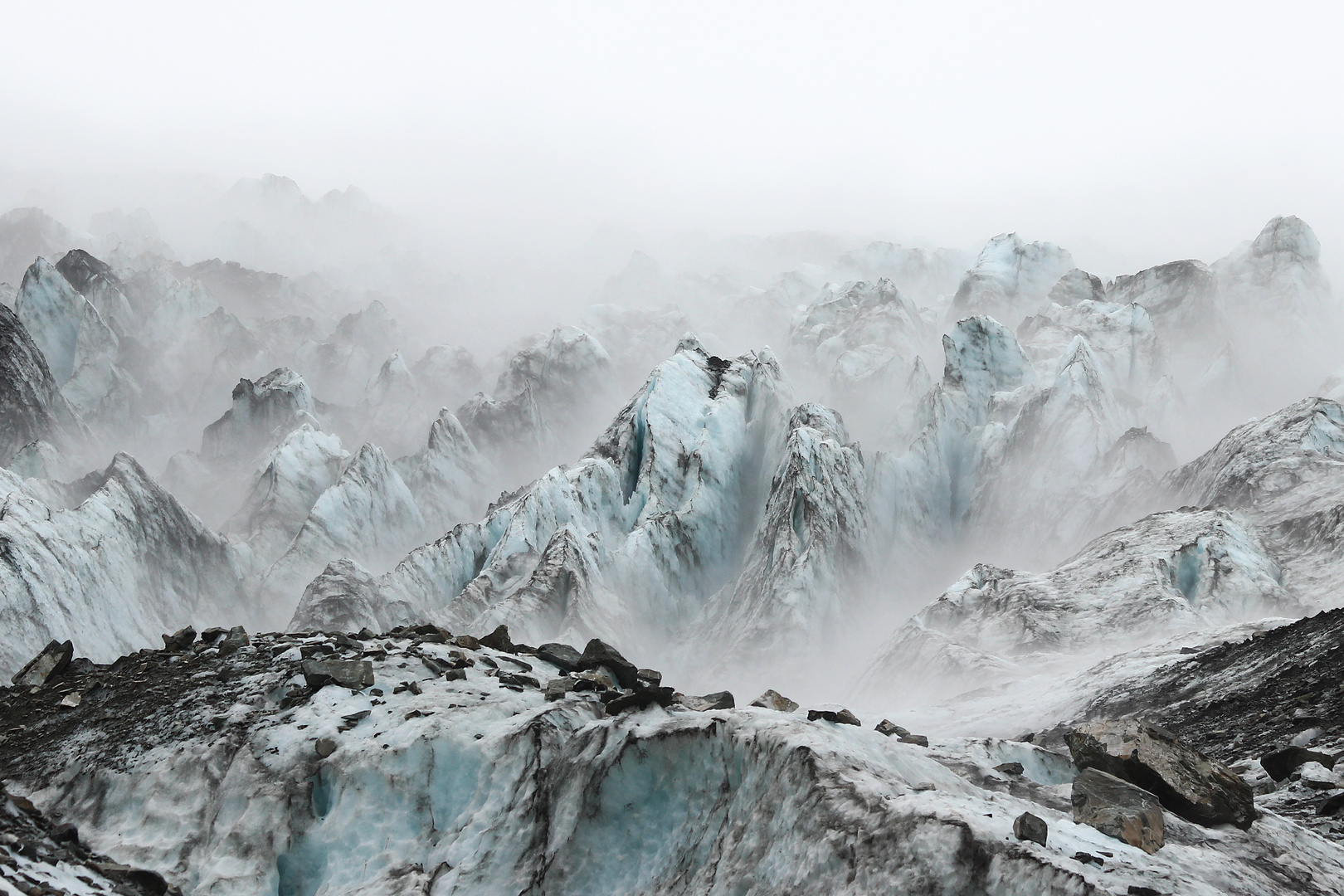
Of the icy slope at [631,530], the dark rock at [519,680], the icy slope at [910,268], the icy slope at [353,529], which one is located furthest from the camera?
the icy slope at [910,268]

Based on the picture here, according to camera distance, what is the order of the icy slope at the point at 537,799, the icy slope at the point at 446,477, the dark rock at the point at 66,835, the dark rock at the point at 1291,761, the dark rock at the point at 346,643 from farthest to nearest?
1. the icy slope at the point at 446,477
2. the dark rock at the point at 346,643
3. the dark rock at the point at 1291,761
4. the dark rock at the point at 66,835
5. the icy slope at the point at 537,799

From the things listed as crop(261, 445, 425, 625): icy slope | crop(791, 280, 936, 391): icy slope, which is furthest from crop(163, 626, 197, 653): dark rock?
crop(791, 280, 936, 391): icy slope

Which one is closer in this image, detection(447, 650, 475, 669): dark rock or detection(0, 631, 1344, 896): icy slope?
detection(0, 631, 1344, 896): icy slope

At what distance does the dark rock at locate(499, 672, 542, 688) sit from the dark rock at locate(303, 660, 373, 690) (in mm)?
2066

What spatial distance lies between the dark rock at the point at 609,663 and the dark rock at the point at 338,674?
11.9 ft

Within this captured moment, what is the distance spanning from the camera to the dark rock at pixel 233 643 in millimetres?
15945

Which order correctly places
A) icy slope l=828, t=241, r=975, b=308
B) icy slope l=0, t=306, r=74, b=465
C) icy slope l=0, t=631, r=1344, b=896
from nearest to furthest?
icy slope l=0, t=631, r=1344, b=896, icy slope l=0, t=306, r=74, b=465, icy slope l=828, t=241, r=975, b=308

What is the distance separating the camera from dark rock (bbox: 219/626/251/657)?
15945mm

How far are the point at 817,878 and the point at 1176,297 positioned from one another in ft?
249

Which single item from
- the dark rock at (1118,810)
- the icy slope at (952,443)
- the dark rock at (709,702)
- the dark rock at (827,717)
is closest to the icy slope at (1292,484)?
the icy slope at (952,443)

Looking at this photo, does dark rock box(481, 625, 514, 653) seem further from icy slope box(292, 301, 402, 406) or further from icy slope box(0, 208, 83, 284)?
icy slope box(0, 208, 83, 284)

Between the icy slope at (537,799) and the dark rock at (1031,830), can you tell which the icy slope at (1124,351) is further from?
the dark rock at (1031,830)

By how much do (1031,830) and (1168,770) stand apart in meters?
2.85

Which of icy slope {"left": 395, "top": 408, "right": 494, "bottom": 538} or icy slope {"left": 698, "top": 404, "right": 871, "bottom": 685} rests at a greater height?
icy slope {"left": 395, "top": 408, "right": 494, "bottom": 538}
